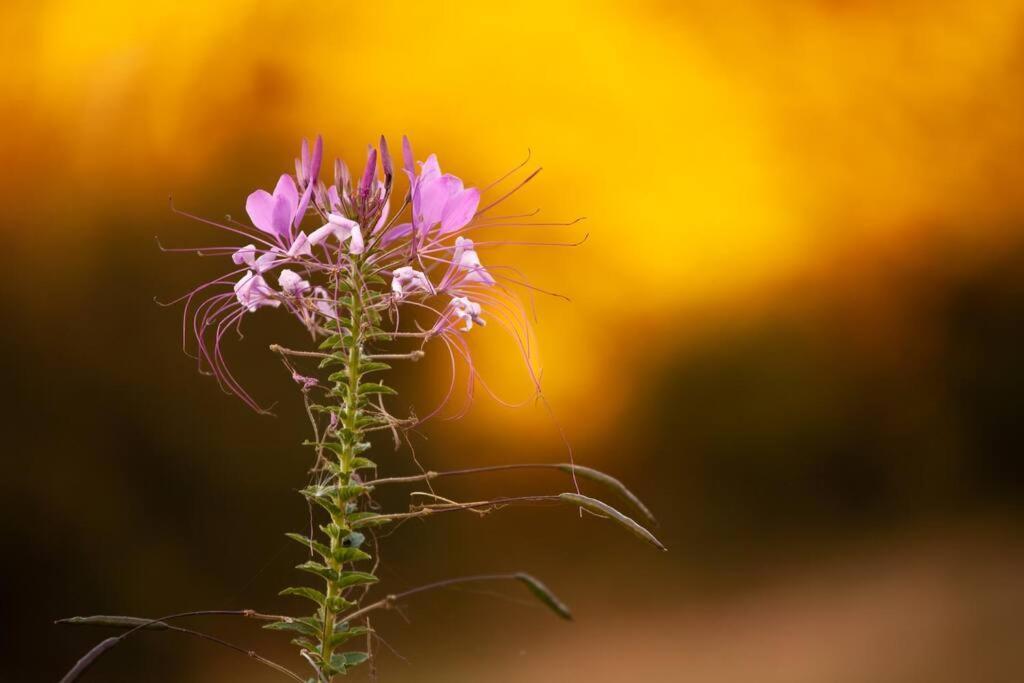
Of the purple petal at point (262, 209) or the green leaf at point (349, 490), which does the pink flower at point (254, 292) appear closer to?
the purple petal at point (262, 209)

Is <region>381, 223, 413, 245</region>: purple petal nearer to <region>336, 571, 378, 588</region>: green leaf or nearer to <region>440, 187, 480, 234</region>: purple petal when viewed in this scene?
<region>440, 187, 480, 234</region>: purple petal

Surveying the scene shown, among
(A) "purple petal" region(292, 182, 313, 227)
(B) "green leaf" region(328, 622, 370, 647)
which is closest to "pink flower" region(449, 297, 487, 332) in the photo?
(A) "purple petal" region(292, 182, 313, 227)

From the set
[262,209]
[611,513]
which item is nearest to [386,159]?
[262,209]

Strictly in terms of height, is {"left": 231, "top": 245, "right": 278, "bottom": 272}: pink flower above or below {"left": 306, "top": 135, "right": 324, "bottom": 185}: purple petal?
below

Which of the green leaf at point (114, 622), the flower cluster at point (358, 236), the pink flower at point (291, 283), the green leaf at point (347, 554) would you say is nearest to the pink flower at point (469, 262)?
the flower cluster at point (358, 236)

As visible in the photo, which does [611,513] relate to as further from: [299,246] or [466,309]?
[299,246]

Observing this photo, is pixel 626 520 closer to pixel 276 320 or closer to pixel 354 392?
pixel 354 392
